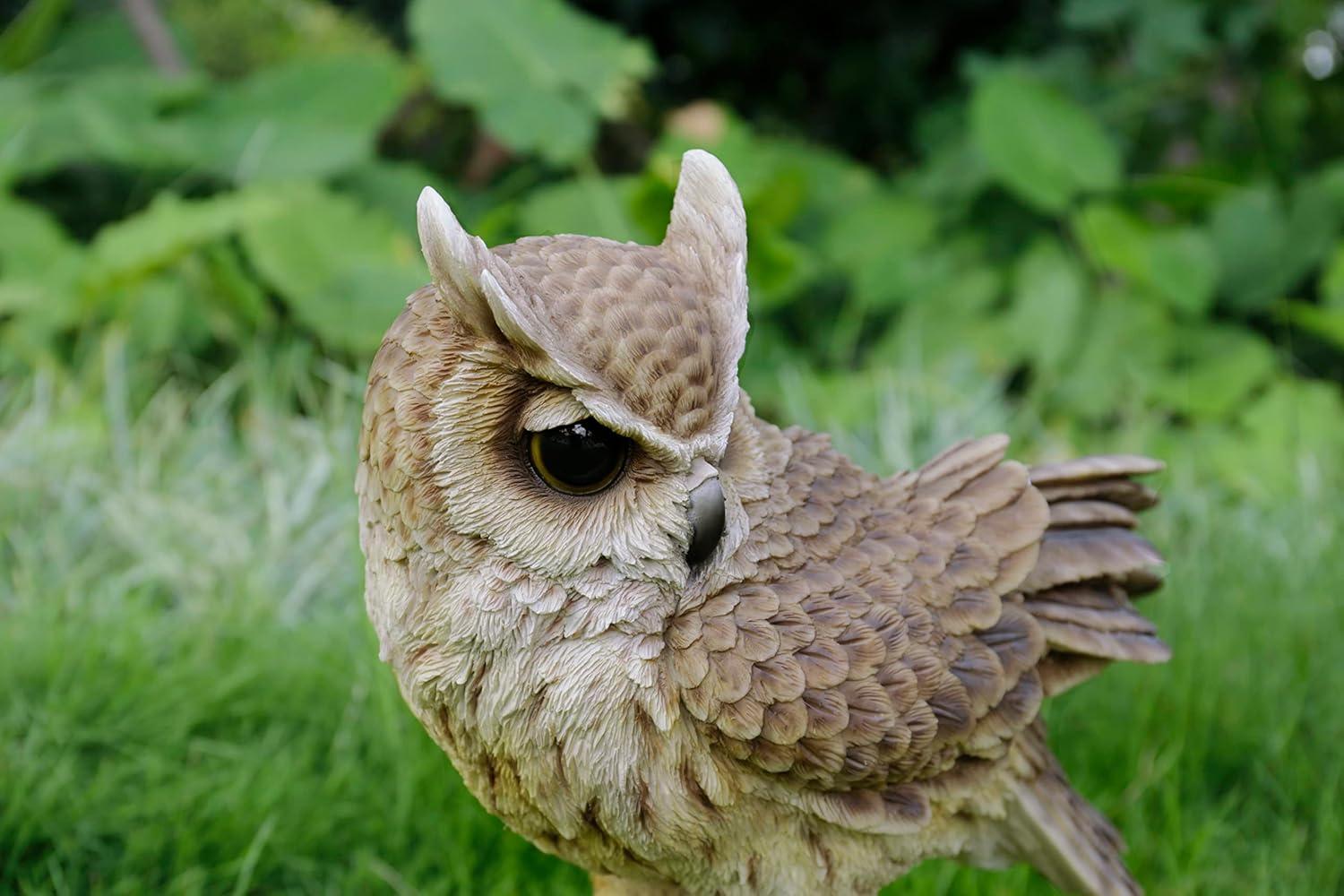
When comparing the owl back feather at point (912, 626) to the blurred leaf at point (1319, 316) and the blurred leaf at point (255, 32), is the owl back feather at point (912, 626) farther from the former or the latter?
the blurred leaf at point (255, 32)

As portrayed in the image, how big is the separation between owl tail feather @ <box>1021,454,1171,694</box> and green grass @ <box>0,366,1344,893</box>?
654 millimetres

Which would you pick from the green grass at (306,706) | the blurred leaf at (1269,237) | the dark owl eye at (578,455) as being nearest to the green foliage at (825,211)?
the blurred leaf at (1269,237)

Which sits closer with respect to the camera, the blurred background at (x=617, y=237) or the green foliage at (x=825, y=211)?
the blurred background at (x=617, y=237)

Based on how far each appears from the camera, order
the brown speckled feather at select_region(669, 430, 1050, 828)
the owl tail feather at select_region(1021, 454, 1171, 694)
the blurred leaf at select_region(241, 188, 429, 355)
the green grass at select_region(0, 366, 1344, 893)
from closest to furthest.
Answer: the brown speckled feather at select_region(669, 430, 1050, 828)
the owl tail feather at select_region(1021, 454, 1171, 694)
the green grass at select_region(0, 366, 1344, 893)
the blurred leaf at select_region(241, 188, 429, 355)

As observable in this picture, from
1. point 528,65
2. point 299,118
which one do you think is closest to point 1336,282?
point 528,65

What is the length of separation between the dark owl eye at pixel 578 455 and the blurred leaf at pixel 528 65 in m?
2.58

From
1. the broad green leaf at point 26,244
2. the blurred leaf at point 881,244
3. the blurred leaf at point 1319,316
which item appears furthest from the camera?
the blurred leaf at point 881,244

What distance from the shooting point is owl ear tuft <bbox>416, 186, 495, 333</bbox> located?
97 cm

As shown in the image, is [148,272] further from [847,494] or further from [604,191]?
[847,494]

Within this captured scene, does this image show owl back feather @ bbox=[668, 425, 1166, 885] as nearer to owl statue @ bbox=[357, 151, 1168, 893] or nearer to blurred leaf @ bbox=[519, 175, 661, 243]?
owl statue @ bbox=[357, 151, 1168, 893]

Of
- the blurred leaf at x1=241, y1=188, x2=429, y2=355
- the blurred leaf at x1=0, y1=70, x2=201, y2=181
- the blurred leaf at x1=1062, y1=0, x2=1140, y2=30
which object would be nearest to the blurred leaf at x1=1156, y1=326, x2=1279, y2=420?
the blurred leaf at x1=1062, y1=0, x2=1140, y2=30

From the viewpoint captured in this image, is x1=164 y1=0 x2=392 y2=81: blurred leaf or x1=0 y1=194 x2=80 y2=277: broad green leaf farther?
x1=164 y1=0 x2=392 y2=81: blurred leaf

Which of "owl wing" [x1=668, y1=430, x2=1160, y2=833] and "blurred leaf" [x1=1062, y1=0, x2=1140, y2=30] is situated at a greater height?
"blurred leaf" [x1=1062, y1=0, x2=1140, y2=30]

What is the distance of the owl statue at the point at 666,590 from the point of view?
1026 millimetres
